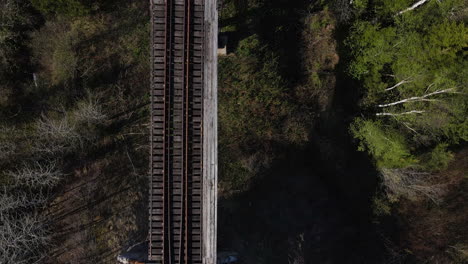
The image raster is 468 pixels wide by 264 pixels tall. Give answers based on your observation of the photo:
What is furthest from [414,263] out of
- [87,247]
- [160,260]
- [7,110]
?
[7,110]

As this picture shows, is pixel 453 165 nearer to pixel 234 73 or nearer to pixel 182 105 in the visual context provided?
pixel 234 73

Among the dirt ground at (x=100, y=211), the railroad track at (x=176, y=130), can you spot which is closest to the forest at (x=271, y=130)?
the dirt ground at (x=100, y=211)

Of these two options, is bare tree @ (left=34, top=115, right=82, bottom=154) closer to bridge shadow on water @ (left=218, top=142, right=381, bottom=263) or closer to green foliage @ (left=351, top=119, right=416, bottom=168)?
bridge shadow on water @ (left=218, top=142, right=381, bottom=263)

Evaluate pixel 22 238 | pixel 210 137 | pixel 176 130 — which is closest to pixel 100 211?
pixel 22 238

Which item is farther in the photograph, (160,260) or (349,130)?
(349,130)

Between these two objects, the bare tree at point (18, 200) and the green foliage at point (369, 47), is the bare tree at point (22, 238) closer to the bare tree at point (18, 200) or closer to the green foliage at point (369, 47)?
the bare tree at point (18, 200)

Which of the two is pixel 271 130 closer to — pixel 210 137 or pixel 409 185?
pixel 210 137
